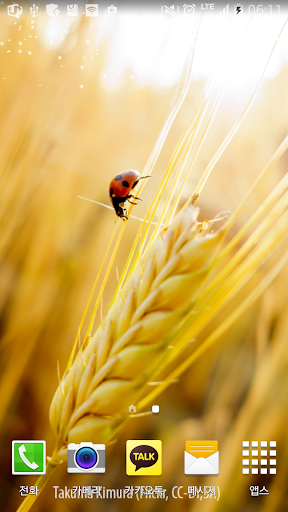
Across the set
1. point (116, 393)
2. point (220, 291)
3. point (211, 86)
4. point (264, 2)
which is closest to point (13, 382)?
point (116, 393)

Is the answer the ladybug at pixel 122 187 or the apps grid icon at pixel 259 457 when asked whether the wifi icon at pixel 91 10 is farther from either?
the apps grid icon at pixel 259 457

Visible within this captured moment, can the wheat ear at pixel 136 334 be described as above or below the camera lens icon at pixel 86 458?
above

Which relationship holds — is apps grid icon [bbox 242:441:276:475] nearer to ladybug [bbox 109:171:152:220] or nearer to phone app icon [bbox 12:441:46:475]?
phone app icon [bbox 12:441:46:475]

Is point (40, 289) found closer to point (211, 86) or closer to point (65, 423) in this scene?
point (65, 423)

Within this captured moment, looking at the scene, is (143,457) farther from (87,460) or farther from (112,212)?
(112,212)

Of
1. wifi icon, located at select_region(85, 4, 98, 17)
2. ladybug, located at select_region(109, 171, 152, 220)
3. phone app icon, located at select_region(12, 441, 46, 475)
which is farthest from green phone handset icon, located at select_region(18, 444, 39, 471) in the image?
wifi icon, located at select_region(85, 4, 98, 17)

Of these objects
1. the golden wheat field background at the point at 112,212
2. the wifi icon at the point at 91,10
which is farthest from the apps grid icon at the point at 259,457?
the wifi icon at the point at 91,10
